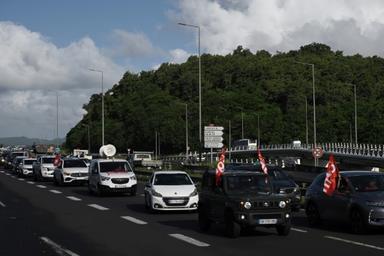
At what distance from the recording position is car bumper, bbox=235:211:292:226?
14906 millimetres

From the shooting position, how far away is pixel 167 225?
18.7m

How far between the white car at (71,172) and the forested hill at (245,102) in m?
88.9

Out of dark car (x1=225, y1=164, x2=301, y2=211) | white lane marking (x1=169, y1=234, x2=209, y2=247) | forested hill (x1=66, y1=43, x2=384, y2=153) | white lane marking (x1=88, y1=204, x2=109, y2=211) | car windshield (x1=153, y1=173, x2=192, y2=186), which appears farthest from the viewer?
forested hill (x1=66, y1=43, x2=384, y2=153)

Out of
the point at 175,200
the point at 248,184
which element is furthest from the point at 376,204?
the point at 175,200

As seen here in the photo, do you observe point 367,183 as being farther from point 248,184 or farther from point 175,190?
point 175,190

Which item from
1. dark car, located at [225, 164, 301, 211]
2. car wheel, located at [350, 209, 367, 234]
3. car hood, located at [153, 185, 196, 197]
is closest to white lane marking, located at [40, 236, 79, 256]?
car wheel, located at [350, 209, 367, 234]

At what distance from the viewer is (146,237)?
15.9m

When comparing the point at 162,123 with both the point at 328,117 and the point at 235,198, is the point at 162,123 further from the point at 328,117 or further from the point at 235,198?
the point at 235,198

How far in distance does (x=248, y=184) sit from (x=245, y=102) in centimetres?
14456

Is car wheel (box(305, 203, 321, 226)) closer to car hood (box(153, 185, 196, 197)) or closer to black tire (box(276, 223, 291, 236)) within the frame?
black tire (box(276, 223, 291, 236))

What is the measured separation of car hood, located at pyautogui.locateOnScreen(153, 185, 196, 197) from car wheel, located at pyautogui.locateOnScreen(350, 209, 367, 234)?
23.8ft

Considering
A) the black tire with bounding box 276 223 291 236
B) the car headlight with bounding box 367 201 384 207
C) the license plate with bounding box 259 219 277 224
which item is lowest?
the black tire with bounding box 276 223 291 236

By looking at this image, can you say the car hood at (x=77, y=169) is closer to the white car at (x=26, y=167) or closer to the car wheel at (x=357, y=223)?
the white car at (x=26, y=167)

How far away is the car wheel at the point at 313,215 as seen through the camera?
1779cm
